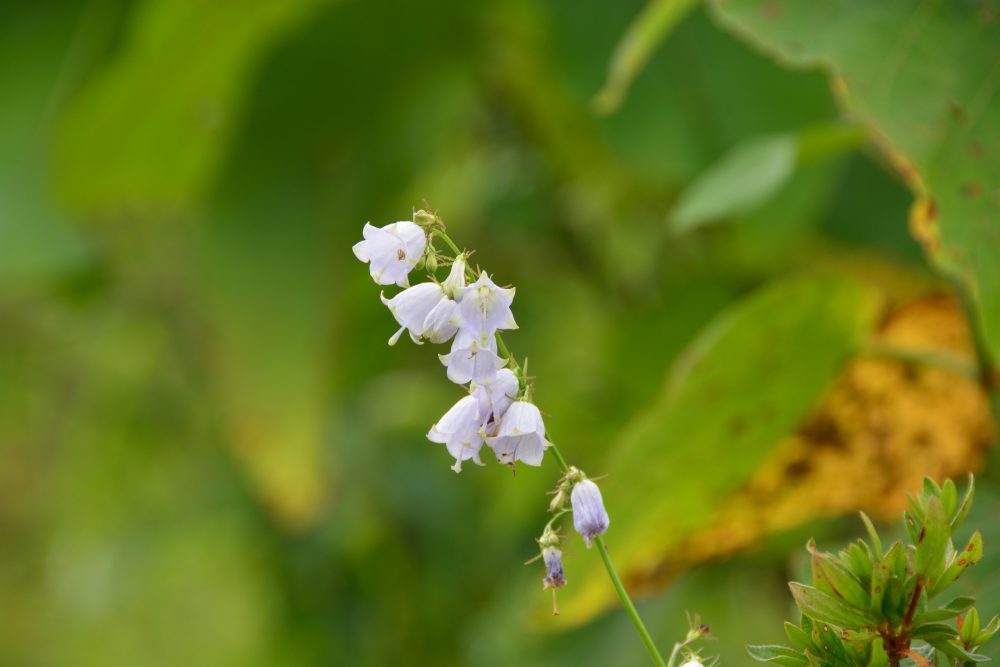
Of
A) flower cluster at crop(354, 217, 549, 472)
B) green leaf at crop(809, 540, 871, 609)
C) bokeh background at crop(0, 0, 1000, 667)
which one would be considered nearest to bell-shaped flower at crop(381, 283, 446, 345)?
flower cluster at crop(354, 217, 549, 472)

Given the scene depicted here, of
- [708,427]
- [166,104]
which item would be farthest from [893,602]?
[166,104]

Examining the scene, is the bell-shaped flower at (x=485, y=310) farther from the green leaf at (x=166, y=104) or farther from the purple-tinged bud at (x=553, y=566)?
the green leaf at (x=166, y=104)

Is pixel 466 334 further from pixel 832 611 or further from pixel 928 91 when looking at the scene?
→ pixel 928 91

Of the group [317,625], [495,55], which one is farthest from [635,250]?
[317,625]

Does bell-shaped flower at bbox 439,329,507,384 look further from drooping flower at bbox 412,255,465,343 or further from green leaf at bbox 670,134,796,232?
green leaf at bbox 670,134,796,232

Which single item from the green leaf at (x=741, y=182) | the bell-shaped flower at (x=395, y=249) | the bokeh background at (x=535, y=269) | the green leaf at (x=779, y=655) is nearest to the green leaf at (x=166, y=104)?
the bokeh background at (x=535, y=269)

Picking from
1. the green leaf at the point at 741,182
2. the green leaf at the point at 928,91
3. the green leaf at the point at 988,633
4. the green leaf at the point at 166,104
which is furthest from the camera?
the green leaf at the point at 166,104

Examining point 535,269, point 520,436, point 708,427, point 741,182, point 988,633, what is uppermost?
point 535,269

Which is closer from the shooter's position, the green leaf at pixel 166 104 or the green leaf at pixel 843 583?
the green leaf at pixel 843 583
